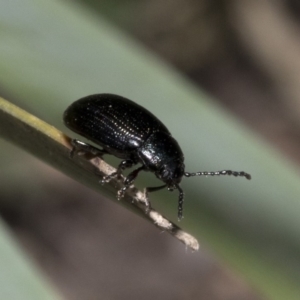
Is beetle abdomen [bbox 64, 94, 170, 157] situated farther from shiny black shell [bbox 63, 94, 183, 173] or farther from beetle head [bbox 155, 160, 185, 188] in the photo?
beetle head [bbox 155, 160, 185, 188]

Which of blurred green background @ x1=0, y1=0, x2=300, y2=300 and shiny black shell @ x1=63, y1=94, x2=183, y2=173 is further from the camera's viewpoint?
shiny black shell @ x1=63, y1=94, x2=183, y2=173

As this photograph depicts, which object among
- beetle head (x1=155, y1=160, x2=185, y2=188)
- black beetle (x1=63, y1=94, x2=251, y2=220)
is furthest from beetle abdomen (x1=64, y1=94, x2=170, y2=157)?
beetle head (x1=155, y1=160, x2=185, y2=188)

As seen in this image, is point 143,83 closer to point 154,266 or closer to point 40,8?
point 40,8

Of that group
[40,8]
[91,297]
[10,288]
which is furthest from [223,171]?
[91,297]

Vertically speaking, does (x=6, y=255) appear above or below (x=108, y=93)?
below

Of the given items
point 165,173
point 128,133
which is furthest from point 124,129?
point 165,173

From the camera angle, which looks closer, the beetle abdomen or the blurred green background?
the blurred green background

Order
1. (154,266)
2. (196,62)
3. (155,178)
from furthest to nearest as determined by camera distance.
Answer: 1. (196,62)
2. (154,266)
3. (155,178)

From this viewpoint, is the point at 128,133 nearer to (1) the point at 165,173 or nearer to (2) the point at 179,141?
(1) the point at 165,173
